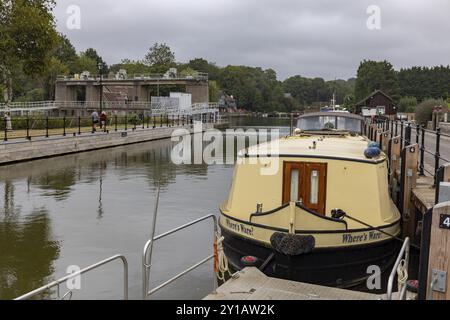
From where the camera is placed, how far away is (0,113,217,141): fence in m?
30.5

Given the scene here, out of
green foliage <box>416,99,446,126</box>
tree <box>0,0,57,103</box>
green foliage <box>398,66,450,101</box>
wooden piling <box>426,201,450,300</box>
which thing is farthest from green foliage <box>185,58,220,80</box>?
wooden piling <box>426,201,450,300</box>

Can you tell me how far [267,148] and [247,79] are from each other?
16237 centimetres

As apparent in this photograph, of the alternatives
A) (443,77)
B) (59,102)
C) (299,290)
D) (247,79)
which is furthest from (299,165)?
(247,79)

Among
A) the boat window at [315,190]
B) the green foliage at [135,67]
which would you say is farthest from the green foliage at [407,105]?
the boat window at [315,190]

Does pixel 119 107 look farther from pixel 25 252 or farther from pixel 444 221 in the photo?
pixel 444 221

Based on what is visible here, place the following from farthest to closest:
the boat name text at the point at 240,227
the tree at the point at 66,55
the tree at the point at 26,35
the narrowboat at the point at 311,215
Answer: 1. the tree at the point at 66,55
2. the tree at the point at 26,35
3. the boat name text at the point at 240,227
4. the narrowboat at the point at 311,215

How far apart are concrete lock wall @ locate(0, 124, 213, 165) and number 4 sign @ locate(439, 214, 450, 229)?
22.4 m

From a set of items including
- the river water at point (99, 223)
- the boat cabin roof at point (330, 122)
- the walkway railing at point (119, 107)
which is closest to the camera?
the river water at point (99, 223)

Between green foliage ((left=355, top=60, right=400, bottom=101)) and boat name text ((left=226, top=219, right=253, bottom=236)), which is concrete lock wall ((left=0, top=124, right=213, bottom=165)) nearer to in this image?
boat name text ((left=226, top=219, right=253, bottom=236))

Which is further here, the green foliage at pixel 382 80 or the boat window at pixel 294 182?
the green foliage at pixel 382 80

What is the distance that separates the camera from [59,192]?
17.5 m

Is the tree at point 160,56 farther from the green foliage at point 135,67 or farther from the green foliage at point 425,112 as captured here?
the green foliage at point 425,112

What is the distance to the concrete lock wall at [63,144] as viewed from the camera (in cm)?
2418

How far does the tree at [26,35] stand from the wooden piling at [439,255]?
32.3m
